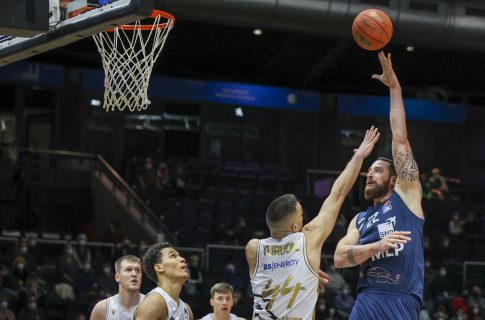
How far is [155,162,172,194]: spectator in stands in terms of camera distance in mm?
22219

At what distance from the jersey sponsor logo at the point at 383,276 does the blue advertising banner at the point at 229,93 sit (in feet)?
64.6

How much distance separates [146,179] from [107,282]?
22.2 ft

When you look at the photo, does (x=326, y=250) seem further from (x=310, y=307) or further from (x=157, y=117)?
(x=310, y=307)

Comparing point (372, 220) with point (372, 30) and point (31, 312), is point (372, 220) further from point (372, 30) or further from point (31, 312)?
point (31, 312)

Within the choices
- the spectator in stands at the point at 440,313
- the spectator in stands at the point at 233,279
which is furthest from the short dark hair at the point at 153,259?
the spectator in stands at the point at 440,313

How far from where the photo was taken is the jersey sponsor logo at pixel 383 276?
618 cm

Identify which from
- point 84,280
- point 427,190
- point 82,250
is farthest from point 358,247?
point 427,190

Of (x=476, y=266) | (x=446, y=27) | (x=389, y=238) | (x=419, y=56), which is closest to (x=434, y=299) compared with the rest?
(x=476, y=266)

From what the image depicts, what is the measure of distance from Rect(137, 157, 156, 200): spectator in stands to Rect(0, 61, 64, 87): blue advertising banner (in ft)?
12.7

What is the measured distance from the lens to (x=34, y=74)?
2445 centimetres

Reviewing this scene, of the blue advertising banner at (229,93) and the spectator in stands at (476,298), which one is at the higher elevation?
the blue advertising banner at (229,93)

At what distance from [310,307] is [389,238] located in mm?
636

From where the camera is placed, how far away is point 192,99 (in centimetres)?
2638

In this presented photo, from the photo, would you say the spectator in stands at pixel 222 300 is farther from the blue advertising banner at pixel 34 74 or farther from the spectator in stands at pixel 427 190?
the blue advertising banner at pixel 34 74
